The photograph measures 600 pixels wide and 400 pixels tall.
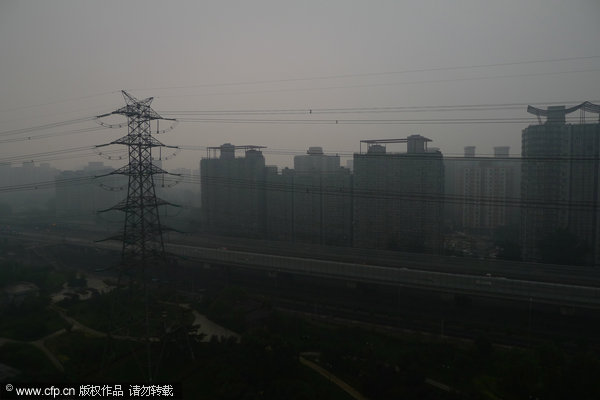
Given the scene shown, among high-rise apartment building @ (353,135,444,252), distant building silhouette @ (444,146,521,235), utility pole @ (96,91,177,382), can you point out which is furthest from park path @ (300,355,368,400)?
distant building silhouette @ (444,146,521,235)

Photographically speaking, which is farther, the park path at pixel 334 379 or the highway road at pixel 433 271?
the highway road at pixel 433 271

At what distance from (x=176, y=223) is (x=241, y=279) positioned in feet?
35.1

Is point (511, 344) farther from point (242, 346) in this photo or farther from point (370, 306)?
point (242, 346)

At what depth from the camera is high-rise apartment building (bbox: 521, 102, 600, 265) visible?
39.8 ft

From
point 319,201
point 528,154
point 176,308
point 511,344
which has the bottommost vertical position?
point 511,344

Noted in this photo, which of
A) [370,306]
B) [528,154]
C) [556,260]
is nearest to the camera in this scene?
[370,306]

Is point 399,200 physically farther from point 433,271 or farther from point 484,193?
point 484,193

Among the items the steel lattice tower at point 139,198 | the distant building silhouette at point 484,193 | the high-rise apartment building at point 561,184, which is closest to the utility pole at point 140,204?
the steel lattice tower at point 139,198

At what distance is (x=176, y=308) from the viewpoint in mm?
6922

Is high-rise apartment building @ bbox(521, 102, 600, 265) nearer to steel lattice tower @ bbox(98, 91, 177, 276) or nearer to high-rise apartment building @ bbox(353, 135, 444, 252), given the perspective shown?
high-rise apartment building @ bbox(353, 135, 444, 252)

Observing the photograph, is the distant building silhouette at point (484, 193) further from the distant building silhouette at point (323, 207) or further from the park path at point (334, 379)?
the park path at point (334, 379)

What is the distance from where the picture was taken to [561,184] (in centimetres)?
1247

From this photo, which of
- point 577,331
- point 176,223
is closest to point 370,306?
point 577,331

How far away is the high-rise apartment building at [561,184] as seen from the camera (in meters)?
12.1
